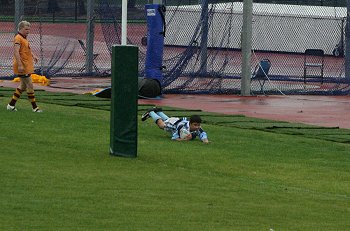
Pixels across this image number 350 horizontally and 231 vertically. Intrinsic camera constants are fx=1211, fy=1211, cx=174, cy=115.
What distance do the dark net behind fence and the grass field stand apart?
927 cm

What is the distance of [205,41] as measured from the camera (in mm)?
32094

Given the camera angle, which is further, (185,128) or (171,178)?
(185,128)

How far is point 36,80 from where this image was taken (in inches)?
1303

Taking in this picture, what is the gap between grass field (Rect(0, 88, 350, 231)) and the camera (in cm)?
1288

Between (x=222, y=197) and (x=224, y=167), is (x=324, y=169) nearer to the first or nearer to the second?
(x=224, y=167)

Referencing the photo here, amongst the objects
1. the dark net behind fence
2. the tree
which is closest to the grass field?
the dark net behind fence

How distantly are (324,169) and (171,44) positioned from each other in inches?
812

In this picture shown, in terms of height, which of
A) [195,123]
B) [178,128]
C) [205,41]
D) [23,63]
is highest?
[205,41]

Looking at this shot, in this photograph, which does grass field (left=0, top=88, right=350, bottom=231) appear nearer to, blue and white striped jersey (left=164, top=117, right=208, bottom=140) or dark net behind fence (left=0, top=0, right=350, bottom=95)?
blue and white striped jersey (left=164, top=117, right=208, bottom=140)

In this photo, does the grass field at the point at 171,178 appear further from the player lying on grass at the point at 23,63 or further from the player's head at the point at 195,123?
Answer: the player lying on grass at the point at 23,63

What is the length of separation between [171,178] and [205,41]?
1651 cm

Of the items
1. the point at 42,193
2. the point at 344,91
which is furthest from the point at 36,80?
the point at 42,193

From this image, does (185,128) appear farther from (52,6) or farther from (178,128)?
(52,6)

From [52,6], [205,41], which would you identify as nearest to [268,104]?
[205,41]
